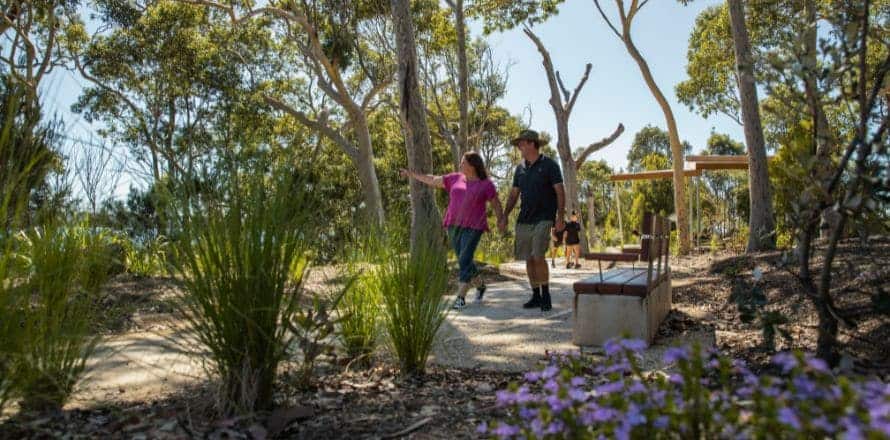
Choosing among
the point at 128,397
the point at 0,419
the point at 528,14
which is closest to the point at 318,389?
the point at 128,397

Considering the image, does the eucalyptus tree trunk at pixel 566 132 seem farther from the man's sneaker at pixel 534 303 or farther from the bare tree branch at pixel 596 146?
the man's sneaker at pixel 534 303

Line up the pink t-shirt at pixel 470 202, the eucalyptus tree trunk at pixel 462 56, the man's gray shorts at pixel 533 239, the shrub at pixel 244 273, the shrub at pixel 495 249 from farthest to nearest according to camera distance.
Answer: the eucalyptus tree trunk at pixel 462 56 < the shrub at pixel 495 249 < the pink t-shirt at pixel 470 202 < the man's gray shorts at pixel 533 239 < the shrub at pixel 244 273

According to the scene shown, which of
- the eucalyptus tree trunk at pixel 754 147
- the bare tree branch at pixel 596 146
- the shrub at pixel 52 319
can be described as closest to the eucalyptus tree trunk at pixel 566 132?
the bare tree branch at pixel 596 146

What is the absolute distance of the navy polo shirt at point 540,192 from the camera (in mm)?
5836

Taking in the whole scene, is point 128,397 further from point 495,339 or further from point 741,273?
point 741,273

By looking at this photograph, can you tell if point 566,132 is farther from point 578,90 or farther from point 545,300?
point 545,300

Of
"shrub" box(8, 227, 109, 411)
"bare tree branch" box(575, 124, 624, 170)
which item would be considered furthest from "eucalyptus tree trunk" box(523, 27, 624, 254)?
"shrub" box(8, 227, 109, 411)

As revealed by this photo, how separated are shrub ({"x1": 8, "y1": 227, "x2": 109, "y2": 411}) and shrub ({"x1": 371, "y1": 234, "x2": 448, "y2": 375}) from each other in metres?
1.20

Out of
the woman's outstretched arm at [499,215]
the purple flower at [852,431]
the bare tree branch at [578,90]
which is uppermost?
the bare tree branch at [578,90]

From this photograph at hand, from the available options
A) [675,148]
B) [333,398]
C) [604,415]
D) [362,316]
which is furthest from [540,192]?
[675,148]

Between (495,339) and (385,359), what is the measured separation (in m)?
1.15

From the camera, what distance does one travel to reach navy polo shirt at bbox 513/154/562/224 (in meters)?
5.84

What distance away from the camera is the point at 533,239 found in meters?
5.82

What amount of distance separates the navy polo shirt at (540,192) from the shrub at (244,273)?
3.44m
